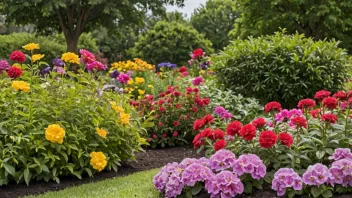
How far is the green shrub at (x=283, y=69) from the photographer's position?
7.79 m

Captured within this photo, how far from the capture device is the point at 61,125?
173 inches

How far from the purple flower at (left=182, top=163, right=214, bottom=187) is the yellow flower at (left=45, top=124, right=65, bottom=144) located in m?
1.29

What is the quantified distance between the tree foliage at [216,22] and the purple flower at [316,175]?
1396 inches

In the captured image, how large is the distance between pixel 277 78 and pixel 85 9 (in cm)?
1418

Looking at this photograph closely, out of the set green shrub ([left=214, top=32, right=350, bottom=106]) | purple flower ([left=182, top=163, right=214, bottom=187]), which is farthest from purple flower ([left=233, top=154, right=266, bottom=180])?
green shrub ([left=214, top=32, right=350, bottom=106])

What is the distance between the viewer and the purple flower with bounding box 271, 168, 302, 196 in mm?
3266

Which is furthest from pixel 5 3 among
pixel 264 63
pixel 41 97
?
pixel 41 97

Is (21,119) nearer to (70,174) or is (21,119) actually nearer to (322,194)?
(70,174)

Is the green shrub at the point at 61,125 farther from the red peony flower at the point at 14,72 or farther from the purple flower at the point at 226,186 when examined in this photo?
the purple flower at the point at 226,186

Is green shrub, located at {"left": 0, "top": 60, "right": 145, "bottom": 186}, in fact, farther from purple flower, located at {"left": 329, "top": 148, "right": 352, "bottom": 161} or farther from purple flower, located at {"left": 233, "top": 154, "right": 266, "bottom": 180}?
purple flower, located at {"left": 329, "top": 148, "right": 352, "bottom": 161}

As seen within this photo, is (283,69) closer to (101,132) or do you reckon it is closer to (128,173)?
(128,173)

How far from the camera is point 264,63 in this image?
25.8 feet

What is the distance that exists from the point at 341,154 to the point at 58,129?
2.43m

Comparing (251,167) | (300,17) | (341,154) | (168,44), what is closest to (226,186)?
(251,167)
